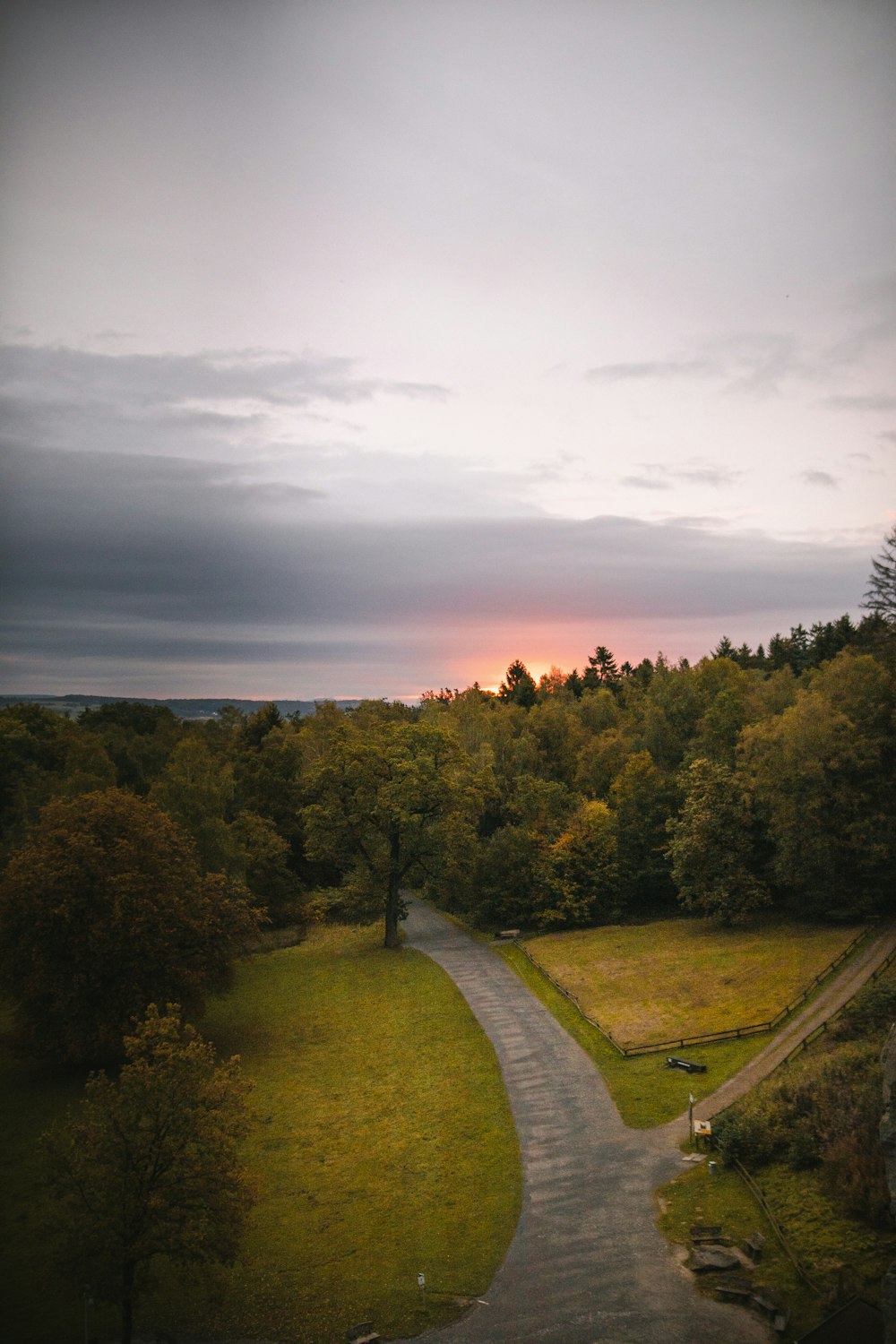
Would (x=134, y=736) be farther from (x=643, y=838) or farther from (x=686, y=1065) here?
(x=686, y=1065)

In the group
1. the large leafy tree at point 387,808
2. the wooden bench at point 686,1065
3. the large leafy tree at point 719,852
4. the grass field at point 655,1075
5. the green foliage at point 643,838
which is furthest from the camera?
the green foliage at point 643,838

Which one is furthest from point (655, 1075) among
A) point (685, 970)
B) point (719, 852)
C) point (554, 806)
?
point (554, 806)

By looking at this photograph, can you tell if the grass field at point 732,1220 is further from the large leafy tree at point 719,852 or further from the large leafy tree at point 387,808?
the large leafy tree at point 387,808

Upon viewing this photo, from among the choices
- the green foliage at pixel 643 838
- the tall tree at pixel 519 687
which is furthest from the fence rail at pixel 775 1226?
the tall tree at pixel 519 687

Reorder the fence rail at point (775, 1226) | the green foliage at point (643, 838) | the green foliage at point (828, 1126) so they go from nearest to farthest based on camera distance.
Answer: the fence rail at point (775, 1226) < the green foliage at point (828, 1126) < the green foliage at point (643, 838)

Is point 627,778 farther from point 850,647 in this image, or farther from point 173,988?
point 173,988

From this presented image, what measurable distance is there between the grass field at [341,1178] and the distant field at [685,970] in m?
→ 6.44

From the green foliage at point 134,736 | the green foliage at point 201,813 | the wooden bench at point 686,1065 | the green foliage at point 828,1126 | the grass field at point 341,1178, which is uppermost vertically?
the green foliage at point 134,736

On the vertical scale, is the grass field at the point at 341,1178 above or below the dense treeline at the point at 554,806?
below

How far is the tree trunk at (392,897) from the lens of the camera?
4825cm

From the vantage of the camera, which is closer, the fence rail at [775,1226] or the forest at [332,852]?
the fence rail at [775,1226]

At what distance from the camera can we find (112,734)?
71625mm

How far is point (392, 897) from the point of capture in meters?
48.8

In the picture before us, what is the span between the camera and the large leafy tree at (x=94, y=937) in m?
29.2
